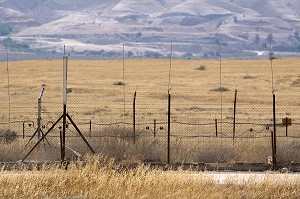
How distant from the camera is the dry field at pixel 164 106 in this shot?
26453 mm

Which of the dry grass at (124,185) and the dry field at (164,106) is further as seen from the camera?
the dry field at (164,106)

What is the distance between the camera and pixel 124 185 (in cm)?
1891

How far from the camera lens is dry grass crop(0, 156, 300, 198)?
60.5ft

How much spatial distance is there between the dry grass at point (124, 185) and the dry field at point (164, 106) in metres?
5.84

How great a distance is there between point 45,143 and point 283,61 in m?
75.1

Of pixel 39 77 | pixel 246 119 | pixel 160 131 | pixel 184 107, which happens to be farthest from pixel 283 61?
pixel 160 131

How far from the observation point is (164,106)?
4956 centimetres

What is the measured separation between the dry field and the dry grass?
5839 millimetres

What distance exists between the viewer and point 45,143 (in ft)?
91.0

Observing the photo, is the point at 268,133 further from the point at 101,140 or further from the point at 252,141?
the point at 101,140

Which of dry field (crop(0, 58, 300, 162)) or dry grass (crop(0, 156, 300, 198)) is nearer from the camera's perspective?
dry grass (crop(0, 156, 300, 198))

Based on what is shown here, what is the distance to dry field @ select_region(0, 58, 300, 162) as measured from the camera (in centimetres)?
2645

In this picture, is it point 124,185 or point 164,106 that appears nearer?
point 124,185

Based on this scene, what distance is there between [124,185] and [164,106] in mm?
30713
